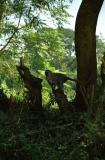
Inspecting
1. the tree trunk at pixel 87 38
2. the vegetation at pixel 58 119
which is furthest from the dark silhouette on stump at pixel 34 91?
the tree trunk at pixel 87 38

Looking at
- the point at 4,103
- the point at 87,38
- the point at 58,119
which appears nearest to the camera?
the point at 58,119

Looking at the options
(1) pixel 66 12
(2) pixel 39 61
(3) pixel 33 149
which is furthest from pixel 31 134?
(2) pixel 39 61

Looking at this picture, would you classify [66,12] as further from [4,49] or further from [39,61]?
[39,61]

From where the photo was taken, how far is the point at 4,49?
2859 cm

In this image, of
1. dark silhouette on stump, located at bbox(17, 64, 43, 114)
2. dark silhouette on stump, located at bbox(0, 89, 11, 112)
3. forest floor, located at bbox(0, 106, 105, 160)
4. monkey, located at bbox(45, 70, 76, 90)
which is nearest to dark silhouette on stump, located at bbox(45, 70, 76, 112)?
monkey, located at bbox(45, 70, 76, 90)

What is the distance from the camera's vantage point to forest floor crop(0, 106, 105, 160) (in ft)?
22.7

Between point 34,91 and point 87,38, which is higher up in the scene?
point 87,38

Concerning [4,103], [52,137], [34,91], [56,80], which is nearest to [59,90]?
[56,80]

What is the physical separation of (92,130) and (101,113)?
0.43m

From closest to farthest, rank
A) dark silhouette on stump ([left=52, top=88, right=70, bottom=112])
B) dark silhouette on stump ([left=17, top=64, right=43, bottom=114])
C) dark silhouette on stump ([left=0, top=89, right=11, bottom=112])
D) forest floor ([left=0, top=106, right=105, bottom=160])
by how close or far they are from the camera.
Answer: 1. forest floor ([left=0, top=106, right=105, bottom=160])
2. dark silhouette on stump ([left=52, top=88, right=70, bottom=112])
3. dark silhouette on stump ([left=17, top=64, right=43, bottom=114])
4. dark silhouette on stump ([left=0, top=89, right=11, bottom=112])

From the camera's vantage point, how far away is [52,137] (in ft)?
26.1

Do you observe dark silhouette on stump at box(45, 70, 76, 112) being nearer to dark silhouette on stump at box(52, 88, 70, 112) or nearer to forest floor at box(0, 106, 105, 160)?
dark silhouette on stump at box(52, 88, 70, 112)

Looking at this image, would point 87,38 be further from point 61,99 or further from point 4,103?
point 4,103

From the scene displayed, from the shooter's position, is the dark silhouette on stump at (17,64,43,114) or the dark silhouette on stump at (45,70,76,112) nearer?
the dark silhouette on stump at (45,70,76,112)
